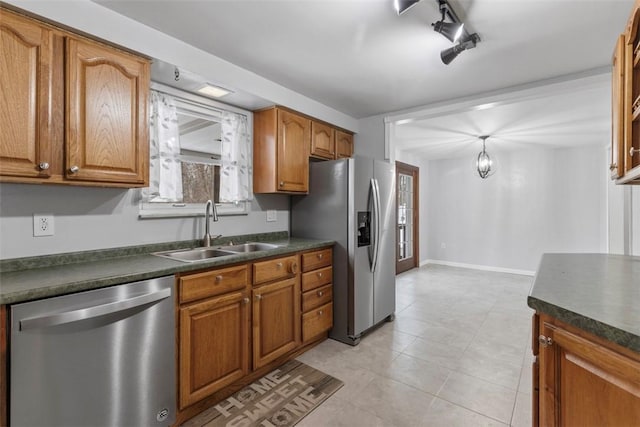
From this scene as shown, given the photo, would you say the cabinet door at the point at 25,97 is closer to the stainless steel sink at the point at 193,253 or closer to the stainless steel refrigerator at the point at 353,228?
the stainless steel sink at the point at 193,253

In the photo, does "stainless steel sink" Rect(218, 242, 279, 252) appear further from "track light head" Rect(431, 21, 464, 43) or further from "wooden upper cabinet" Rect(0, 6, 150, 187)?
"track light head" Rect(431, 21, 464, 43)

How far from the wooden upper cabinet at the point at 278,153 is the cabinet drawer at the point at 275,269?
2.27 ft

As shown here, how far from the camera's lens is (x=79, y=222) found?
1853mm

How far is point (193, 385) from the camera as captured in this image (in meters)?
1.78

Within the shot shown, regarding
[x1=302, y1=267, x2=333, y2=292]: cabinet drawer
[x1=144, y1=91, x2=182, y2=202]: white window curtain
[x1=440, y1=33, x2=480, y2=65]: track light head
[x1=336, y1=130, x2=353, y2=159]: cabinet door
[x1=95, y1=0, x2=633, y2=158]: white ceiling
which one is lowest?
[x1=302, y1=267, x2=333, y2=292]: cabinet drawer

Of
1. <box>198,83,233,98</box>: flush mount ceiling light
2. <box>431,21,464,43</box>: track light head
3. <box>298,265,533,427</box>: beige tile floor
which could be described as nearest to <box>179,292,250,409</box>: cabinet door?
<box>298,265,533,427</box>: beige tile floor

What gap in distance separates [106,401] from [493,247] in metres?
6.19

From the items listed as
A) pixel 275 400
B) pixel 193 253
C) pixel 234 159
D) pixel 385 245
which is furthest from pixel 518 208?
pixel 193 253

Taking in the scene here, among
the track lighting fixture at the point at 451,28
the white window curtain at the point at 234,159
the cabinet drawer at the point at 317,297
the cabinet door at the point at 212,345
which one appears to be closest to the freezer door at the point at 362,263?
the cabinet drawer at the point at 317,297

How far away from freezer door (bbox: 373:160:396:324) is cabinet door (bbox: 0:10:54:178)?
94.8 inches

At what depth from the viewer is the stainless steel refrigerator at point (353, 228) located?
2807 mm

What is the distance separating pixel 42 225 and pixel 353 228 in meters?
2.12

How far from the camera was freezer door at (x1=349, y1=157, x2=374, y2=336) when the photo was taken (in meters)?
2.80

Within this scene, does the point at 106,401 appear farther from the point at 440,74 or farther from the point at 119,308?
the point at 440,74
